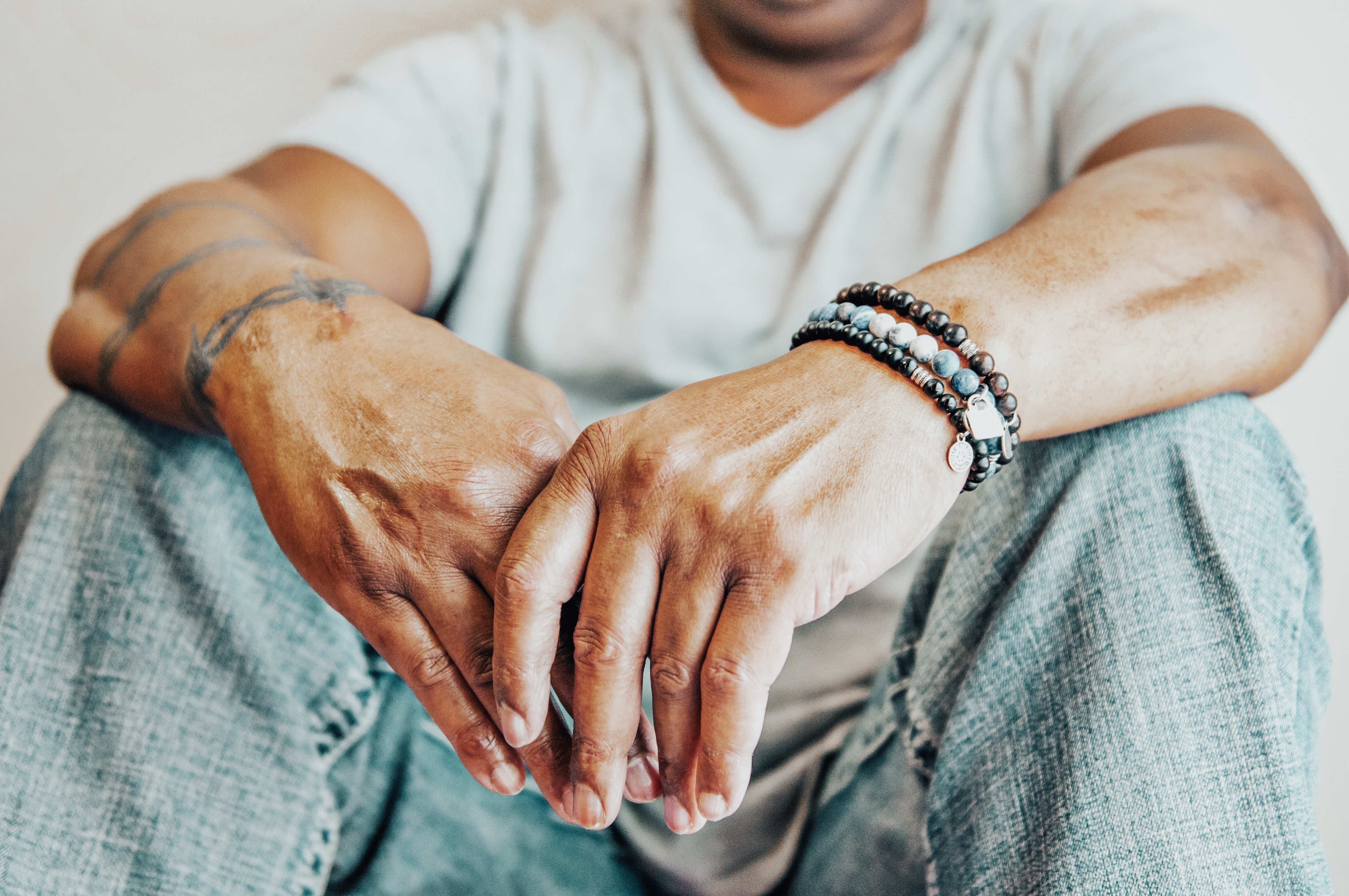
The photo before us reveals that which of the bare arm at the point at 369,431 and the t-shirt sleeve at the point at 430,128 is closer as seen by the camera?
the bare arm at the point at 369,431

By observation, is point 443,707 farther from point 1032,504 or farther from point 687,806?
point 1032,504

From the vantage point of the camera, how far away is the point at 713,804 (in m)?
0.51

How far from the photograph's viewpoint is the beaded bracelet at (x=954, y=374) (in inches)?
21.5

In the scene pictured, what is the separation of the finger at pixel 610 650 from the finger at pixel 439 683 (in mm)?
77

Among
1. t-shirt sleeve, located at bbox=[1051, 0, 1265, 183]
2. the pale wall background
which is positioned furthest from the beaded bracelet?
the pale wall background

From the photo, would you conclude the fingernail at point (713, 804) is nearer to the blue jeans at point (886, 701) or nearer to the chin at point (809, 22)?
the blue jeans at point (886, 701)

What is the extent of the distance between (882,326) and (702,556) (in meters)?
0.20

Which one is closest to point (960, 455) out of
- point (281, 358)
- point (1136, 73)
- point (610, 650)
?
point (610, 650)

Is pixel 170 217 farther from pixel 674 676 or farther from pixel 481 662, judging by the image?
pixel 674 676

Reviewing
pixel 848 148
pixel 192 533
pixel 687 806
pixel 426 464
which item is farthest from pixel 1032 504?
pixel 192 533

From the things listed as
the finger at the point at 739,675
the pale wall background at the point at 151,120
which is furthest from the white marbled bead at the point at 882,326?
the pale wall background at the point at 151,120

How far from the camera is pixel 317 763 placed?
0.71 m

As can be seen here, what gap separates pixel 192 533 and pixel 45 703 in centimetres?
16

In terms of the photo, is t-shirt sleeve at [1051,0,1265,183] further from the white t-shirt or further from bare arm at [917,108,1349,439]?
bare arm at [917,108,1349,439]
